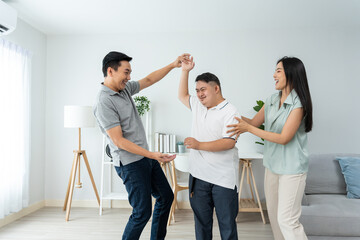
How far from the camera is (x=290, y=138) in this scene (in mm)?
1775

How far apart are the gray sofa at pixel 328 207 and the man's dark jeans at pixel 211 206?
3.11ft

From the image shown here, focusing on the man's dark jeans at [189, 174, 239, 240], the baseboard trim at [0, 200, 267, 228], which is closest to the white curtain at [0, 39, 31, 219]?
the baseboard trim at [0, 200, 267, 228]

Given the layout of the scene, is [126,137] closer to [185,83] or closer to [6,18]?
[185,83]

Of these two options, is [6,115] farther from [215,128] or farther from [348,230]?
[348,230]

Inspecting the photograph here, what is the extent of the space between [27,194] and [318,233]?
3.46 metres

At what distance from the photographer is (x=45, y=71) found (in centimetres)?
414

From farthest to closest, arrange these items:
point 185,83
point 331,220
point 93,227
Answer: point 93,227
point 331,220
point 185,83

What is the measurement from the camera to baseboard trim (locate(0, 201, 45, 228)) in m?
3.26

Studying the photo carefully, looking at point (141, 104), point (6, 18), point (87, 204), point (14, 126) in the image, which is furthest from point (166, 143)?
point (6, 18)

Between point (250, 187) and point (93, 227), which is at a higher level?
point (250, 187)

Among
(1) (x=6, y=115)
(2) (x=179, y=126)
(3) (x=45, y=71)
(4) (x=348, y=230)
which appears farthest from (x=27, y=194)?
(4) (x=348, y=230)

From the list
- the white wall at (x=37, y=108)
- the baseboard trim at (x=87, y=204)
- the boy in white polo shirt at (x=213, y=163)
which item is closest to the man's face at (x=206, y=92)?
the boy in white polo shirt at (x=213, y=163)

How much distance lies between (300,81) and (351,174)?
1.68m

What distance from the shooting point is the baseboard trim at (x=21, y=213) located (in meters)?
3.26
